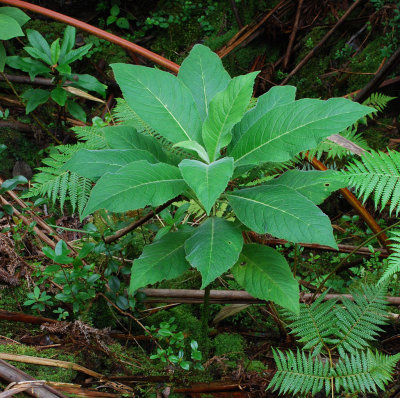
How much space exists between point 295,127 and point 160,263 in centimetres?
73

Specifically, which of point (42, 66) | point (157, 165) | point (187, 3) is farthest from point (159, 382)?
point (187, 3)

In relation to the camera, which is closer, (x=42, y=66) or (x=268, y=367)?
(x=268, y=367)

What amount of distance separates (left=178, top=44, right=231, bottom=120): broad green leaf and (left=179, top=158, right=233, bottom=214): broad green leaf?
1.44ft

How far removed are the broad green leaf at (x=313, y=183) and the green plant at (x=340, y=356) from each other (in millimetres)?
445

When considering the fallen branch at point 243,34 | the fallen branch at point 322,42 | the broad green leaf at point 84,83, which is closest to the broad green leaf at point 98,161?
the broad green leaf at point 84,83

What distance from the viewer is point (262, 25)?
4.15 m

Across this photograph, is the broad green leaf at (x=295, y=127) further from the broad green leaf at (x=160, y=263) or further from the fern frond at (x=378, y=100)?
the fern frond at (x=378, y=100)

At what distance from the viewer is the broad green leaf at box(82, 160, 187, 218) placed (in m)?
1.37

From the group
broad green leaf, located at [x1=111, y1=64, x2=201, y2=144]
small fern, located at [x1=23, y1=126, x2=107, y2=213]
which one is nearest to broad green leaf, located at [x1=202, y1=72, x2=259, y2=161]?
broad green leaf, located at [x1=111, y1=64, x2=201, y2=144]

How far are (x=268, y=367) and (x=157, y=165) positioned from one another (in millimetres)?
1127

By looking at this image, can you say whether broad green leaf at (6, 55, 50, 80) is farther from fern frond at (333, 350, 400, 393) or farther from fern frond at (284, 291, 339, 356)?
fern frond at (333, 350, 400, 393)

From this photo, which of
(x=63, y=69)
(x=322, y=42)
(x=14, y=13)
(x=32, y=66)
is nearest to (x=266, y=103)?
(x=63, y=69)

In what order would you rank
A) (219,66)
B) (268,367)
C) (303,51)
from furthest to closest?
(303,51), (268,367), (219,66)

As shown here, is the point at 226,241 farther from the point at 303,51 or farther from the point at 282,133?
the point at 303,51
